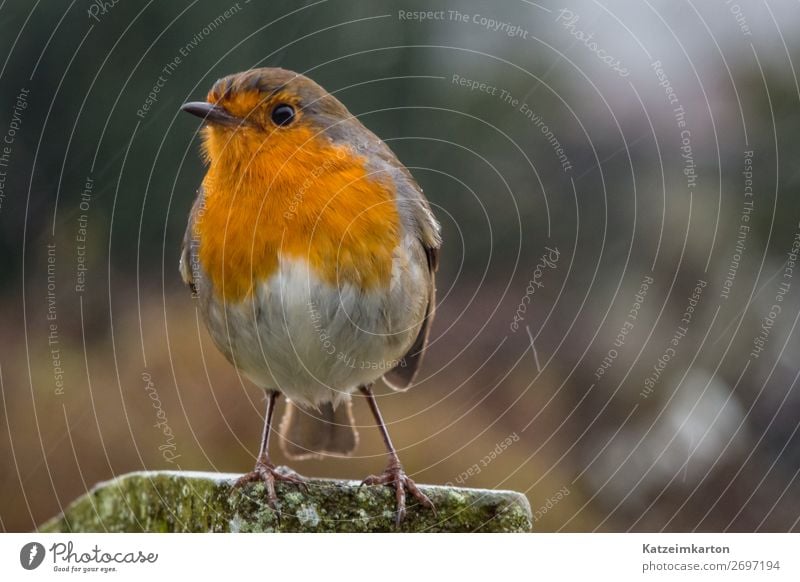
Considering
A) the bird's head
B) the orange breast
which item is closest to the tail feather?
the orange breast

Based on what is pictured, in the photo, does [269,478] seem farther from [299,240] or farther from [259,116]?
[259,116]

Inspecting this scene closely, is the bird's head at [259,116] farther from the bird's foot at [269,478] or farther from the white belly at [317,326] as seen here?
the bird's foot at [269,478]

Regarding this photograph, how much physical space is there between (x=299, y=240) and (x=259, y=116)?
393mm

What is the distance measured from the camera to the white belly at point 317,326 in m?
2.61

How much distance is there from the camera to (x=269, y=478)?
2693 millimetres

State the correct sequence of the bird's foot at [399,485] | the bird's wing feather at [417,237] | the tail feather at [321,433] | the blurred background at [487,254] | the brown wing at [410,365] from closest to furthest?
1. the bird's foot at [399,485]
2. the bird's wing feather at [417,237]
3. the brown wing at [410,365]
4. the tail feather at [321,433]
5. the blurred background at [487,254]

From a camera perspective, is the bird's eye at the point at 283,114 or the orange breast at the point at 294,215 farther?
the bird's eye at the point at 283,114

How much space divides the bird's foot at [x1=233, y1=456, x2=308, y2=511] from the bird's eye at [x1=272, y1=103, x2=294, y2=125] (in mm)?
937

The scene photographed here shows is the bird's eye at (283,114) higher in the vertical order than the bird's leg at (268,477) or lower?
higher

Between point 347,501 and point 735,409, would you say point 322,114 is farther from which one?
point 735,409

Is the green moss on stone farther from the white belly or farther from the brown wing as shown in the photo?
the brown wing

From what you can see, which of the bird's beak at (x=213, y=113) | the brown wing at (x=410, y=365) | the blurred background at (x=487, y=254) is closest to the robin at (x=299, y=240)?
the bird's beak at (x=213, y=113)

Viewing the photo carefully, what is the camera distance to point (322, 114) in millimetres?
2779

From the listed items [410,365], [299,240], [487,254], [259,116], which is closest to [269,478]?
[299,240]
